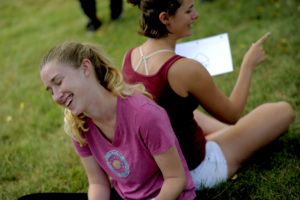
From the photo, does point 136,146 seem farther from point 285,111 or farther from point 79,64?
point 285,111

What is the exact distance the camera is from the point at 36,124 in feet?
10.5

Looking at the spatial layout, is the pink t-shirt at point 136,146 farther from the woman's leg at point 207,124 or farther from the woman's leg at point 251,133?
the woman's leg at point 207,124

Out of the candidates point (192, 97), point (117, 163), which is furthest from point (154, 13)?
point (117, 163)

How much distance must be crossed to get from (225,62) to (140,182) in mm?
878

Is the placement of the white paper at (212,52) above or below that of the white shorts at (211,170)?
above

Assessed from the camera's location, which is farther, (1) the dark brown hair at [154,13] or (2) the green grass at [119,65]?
(2) the green grass at [119,65]

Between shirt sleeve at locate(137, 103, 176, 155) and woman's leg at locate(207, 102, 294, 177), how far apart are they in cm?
66

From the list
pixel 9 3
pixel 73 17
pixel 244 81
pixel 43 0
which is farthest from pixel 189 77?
pixel 9 3

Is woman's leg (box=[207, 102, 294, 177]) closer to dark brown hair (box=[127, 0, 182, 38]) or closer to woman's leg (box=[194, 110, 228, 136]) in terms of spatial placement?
woman's leg (box=[194, 110, 228, 136])

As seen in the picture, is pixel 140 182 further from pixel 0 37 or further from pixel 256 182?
pixel 0 37

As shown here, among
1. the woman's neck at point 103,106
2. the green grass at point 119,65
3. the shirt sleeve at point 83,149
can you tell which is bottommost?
the green grass at point 119,65

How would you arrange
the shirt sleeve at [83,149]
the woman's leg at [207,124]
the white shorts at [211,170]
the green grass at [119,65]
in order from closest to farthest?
the shirt sleeve at [83,149] → the white shorts at [211,170] → the green grass at [119,65] → the woman's leg at [207,124]

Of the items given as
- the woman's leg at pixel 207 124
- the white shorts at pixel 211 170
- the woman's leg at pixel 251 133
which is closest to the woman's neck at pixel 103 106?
the white shorts at pixel 211 170

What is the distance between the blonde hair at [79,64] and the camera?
138cm
